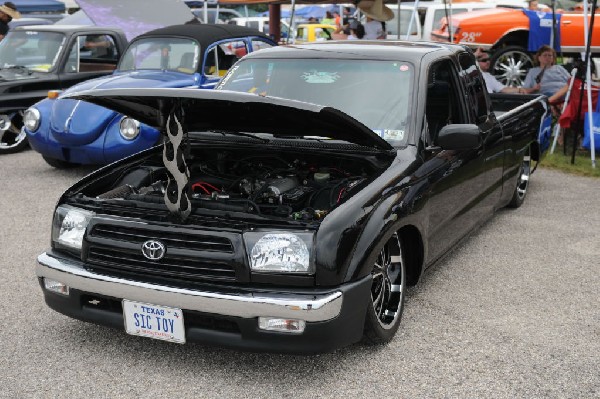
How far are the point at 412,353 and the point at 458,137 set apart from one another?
4.12 ft

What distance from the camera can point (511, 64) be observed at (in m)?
13.2

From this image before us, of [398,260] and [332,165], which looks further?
[332,165]

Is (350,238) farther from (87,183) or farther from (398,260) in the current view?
(87,183)

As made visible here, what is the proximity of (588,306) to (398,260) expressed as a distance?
1.39 m

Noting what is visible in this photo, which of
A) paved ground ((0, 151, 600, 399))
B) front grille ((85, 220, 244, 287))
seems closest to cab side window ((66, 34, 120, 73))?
paved ground ((0, 151, 600, 399))

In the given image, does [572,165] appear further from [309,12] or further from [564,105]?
[309,12]

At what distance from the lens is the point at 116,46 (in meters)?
10.0

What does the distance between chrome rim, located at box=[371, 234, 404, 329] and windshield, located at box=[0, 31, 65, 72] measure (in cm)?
703

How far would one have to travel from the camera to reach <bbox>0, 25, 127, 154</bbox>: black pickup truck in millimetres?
9273

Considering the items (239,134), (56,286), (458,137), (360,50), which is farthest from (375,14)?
(56,286)

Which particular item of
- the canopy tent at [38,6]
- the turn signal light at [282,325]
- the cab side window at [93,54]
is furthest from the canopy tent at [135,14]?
the canopy tent at [38,6]

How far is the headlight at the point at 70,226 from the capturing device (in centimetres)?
362

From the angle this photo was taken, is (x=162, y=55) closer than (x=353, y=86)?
No

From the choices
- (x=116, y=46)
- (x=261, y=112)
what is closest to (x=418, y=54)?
(x=261, y=112)
